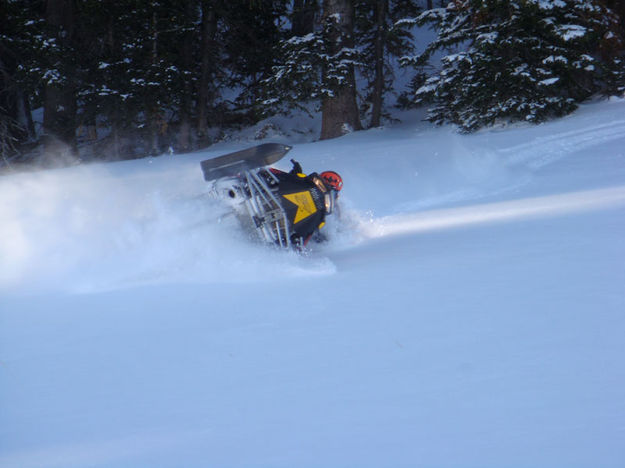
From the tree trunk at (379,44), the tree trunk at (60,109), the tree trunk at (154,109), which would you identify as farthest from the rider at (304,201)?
the tree trunk at (60,109)

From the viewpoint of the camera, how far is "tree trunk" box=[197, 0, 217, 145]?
16578 millimetres

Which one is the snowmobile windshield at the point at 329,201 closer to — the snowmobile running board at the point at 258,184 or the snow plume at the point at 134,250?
the snowmobile running board at the point at 258,184

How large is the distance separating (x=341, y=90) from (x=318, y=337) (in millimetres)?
11623

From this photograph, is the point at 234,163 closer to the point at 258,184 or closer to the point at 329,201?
the point at 258,184

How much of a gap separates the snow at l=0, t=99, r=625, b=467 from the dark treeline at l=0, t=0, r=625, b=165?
6.28m

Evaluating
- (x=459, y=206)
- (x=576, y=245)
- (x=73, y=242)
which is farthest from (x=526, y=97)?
(x=73, y=242)

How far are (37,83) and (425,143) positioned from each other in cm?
1094

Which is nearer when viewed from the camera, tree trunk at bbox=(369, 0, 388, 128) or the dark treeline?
the dark treeline

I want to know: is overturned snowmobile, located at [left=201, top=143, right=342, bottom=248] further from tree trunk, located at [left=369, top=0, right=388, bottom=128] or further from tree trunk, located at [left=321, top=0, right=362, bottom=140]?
tree trunk, located at [left=369, top=0, right=388, bottom=128]

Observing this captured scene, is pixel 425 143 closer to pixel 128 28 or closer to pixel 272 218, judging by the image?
pixel 272 218

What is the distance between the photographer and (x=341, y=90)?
13.7m

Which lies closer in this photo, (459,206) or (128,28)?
(459,206)

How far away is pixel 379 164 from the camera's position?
995cm

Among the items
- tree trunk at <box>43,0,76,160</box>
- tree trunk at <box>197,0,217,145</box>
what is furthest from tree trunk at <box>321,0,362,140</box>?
tree trunk at <box>43,0,76,160</box>
